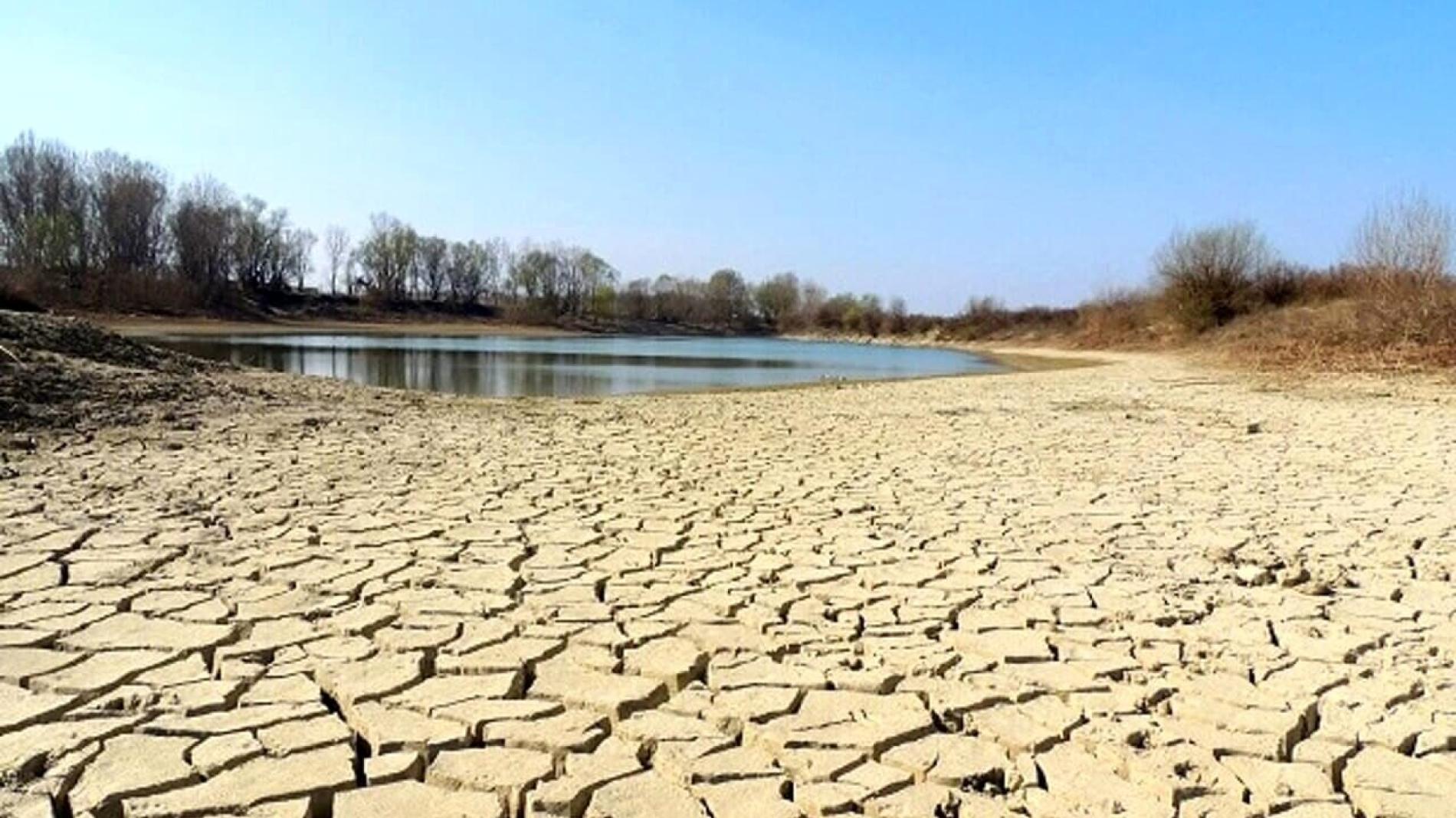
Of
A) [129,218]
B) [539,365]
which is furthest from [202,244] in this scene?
[539,365]

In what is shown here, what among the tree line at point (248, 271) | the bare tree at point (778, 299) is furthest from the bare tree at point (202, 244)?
the bare tree at point (778, 299)

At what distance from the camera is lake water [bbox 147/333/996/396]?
19.8m

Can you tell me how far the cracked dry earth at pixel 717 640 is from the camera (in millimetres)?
2199

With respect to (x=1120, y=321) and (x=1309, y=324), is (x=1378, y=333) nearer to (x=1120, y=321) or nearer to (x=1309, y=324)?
(x=1309, y=324)

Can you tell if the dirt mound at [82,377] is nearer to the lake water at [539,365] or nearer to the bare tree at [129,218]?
the lake water at [539,365]

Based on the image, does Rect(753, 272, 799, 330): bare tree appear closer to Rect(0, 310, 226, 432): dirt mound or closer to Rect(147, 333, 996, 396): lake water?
Rect(147, 333, 996, 396): lake water

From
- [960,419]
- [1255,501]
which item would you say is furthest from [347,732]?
[960,419]

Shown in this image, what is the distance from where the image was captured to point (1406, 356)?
16781 millimetres

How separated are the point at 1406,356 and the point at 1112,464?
43.0 ft

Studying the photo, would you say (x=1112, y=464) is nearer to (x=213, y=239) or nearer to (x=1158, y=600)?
(x=1158, y=600)

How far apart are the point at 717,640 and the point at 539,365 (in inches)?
965

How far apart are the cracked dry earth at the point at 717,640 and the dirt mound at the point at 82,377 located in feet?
5.28

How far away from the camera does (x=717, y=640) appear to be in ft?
10.3

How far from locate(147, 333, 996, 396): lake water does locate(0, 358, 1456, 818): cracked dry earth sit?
39.1 ft
